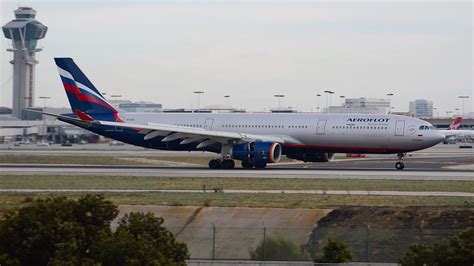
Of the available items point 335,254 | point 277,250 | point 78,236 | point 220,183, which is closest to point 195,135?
point 220,183

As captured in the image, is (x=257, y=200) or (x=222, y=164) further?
(x=222, y=164)

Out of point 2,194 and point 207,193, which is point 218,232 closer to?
point 207,193

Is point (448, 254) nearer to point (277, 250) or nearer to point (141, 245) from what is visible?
point (277, 250)

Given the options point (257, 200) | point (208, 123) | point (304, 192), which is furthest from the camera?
point (208, 123)

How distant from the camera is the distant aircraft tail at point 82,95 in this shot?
6569cm

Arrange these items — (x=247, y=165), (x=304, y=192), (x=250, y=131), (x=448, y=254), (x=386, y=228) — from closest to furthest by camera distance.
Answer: (x=448, y=254)
(x=386, y=228)
(x=304, y=192)
(x=247, y=165)
(x=250, y=131)

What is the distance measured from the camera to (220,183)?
4634 cm

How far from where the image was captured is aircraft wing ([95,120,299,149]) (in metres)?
59.9

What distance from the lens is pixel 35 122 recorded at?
561 ft

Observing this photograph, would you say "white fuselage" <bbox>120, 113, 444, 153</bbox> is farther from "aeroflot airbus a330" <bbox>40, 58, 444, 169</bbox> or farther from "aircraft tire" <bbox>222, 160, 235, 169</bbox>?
"aircraft tire" <bbox>222, 160, 235, 169</bbox>

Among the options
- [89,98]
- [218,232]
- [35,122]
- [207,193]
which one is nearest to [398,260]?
[218,232]

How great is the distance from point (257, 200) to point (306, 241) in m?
10.1

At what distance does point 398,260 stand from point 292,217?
7322mm

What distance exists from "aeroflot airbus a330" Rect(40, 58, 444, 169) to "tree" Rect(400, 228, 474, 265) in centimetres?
3672
